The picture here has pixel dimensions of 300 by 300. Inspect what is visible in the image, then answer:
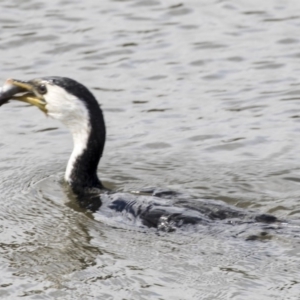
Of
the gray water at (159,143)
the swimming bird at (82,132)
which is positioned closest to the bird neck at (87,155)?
the swimming bird at (82,132)

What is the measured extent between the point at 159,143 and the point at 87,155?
4.15 ft

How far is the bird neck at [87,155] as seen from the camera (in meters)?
9.11

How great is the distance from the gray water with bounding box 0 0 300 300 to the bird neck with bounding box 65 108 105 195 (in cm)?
19

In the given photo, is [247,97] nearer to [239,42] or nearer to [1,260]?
[239,42]

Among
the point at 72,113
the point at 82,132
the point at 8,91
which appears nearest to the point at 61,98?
the point at 72,113

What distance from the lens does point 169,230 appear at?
8203mm

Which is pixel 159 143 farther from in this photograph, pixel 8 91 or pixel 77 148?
pixel 8 91

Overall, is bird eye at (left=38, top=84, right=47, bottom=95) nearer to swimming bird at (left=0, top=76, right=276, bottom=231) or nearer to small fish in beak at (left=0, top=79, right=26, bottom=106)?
swimming bird at (left=0, top=76, right=276, bottom=231)

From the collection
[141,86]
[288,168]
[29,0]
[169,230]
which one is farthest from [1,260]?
[29,0]

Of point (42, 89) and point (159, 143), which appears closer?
point (42, 89)

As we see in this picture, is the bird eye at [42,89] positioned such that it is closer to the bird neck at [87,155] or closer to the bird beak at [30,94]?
the bird beak at [30,94]

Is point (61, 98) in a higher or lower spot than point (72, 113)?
higher

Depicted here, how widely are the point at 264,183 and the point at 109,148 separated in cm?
172

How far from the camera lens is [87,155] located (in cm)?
920
